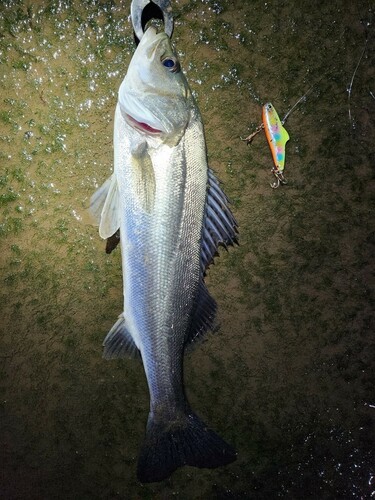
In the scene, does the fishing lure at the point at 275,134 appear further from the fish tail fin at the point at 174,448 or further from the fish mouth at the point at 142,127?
the fish tail fin at the point at 174,448

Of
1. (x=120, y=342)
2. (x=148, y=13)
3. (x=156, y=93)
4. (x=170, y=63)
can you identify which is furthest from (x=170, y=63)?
(x=120, y=342)

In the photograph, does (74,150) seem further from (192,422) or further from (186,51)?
(192,422)

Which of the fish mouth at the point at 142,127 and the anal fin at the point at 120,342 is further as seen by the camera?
the anal fin at the point at 120,342

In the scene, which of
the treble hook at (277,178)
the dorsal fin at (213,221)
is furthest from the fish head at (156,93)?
the treble hook at (277,178)

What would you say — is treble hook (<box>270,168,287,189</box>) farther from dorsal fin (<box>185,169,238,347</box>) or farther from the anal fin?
the anal fin

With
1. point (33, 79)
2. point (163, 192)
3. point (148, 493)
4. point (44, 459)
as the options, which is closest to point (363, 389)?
point (148, 493)

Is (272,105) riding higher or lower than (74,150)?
lower

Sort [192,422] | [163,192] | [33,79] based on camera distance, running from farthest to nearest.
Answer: [33,79]
[192,422]
[163,192]
